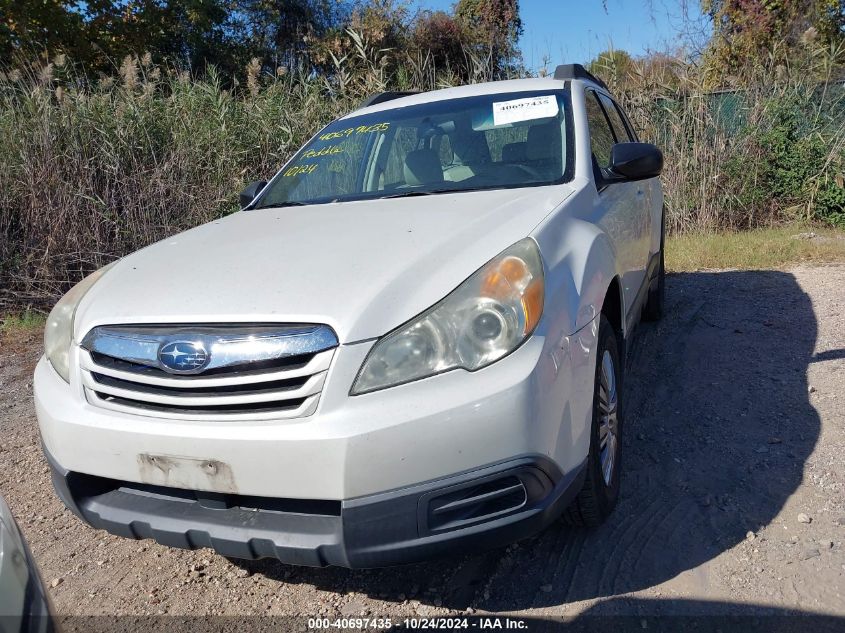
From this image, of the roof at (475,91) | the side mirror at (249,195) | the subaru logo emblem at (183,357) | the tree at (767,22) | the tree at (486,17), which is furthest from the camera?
the tree at (486,17)

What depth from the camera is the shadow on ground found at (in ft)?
7.11

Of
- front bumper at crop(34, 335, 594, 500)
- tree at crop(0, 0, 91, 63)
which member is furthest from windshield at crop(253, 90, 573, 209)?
tree at crop(0, 0, 91, 63)

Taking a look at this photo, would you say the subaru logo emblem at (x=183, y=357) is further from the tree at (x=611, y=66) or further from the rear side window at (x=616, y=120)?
the tree at (x=611, y=66)

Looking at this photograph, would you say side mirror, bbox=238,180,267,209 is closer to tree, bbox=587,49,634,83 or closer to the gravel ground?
the gravel ground

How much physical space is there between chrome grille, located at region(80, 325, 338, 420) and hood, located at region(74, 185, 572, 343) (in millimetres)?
40

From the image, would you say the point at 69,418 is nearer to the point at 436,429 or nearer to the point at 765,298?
the point at 436,429

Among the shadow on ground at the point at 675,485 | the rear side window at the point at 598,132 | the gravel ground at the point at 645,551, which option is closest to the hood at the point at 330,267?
the rear side window at the point at 598,132

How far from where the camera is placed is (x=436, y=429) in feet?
5.49

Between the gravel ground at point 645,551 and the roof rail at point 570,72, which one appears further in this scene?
the roof rail at point 570,72

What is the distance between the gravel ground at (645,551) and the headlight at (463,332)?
2.23ft

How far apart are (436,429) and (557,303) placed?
1.74 feet

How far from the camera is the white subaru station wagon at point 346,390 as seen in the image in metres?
1.70

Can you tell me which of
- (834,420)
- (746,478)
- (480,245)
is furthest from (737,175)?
(480,245)

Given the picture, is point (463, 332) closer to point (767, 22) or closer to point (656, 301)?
point (656, 301)
